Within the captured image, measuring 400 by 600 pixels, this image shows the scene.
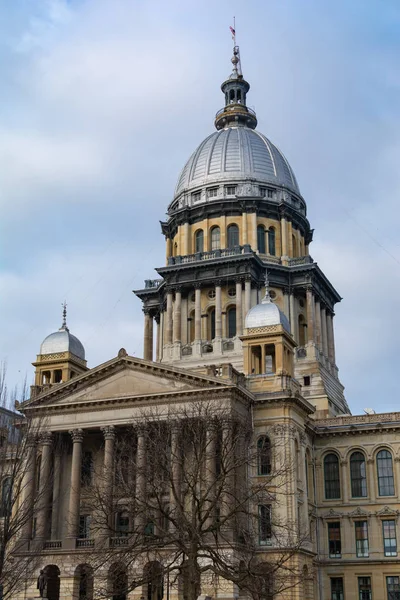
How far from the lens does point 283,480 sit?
60.6 meters

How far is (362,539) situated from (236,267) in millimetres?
27514

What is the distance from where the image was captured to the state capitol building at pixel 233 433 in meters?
55.7

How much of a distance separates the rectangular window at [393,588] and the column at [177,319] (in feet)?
94.5

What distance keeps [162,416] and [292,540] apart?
11885 millimetres

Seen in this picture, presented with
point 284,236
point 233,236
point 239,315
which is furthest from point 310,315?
point 233,236

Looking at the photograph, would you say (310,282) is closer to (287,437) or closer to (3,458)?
(287,437)

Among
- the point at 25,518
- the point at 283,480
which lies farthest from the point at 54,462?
the point at 25,518

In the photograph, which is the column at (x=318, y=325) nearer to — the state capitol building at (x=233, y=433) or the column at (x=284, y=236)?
the state capitol building at (x=233, y=433)

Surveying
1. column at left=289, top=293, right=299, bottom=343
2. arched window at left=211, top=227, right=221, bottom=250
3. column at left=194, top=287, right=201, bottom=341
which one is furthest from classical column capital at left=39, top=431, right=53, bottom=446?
arched window at left=211, top=227, right=221, bottom=250

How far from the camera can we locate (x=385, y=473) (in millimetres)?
68688

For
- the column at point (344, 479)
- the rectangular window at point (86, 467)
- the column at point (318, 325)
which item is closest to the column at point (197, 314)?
the column at point (318, 325)

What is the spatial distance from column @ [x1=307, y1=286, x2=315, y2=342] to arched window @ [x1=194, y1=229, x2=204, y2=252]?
12122 millimetres

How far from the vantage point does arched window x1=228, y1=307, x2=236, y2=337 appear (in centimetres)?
8238

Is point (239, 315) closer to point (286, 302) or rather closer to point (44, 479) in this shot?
point (286, 302)
